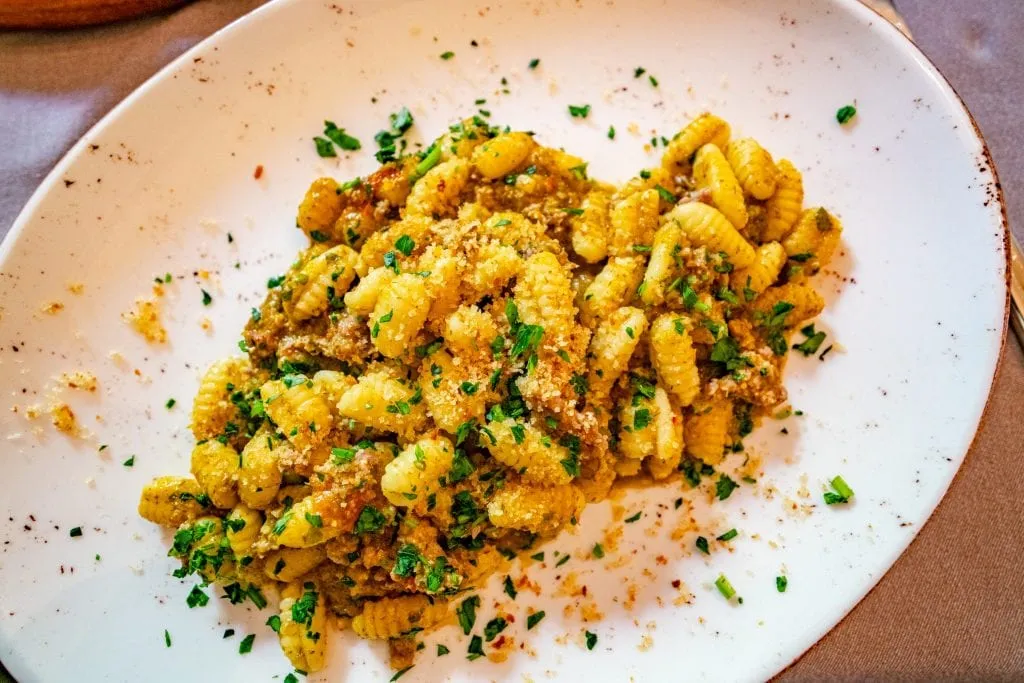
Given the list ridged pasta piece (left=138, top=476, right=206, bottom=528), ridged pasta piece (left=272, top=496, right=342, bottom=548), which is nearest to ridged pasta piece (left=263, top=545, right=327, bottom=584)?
ridged pasta piece (left=272, top=496, right=342, bottom=548)

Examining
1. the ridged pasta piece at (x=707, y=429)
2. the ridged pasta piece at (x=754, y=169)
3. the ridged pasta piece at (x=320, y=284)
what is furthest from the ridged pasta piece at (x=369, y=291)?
the ridged pasta piece at (x=754, y=169)

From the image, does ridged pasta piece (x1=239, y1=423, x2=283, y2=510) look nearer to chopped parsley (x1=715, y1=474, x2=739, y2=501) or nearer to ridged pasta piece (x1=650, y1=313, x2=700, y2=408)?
ridged pasta piece (x1=650, y1=313, x2=700, y2=408)

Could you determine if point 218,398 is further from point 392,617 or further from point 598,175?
point 598,175

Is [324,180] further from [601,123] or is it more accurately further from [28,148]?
[28,148]

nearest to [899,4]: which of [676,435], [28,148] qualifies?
[676,435]

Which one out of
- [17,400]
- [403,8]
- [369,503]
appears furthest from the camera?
[403,8]

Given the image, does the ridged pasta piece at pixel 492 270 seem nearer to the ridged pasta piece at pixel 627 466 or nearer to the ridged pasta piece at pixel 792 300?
the ridged pasta piece at pixel 627 466
